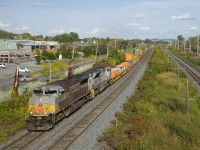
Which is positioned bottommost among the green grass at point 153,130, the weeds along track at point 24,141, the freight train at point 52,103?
the weeds along track at point 24,141

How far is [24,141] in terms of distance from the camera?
22250 mm

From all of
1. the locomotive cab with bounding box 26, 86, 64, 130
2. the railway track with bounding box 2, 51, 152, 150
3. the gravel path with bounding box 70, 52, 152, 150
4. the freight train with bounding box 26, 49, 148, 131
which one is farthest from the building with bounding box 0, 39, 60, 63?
the locomotive cab with bounding box 26, 86, 64, 130

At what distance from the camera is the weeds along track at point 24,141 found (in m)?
20.9

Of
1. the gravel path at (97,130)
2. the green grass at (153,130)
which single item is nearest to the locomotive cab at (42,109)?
the gravel path at (97,130)

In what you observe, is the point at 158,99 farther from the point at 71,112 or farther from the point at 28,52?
the point at 28,52

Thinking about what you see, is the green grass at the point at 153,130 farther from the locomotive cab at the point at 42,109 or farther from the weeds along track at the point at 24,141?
the weeds along track at the point at 24,141

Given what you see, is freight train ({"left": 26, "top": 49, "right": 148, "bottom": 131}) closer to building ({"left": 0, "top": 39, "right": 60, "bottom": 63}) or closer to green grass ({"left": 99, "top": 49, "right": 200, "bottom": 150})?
green grass ({"left": 99, "top": 49, "right": 200, "bottom": 150})

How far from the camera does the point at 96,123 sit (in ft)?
90.0

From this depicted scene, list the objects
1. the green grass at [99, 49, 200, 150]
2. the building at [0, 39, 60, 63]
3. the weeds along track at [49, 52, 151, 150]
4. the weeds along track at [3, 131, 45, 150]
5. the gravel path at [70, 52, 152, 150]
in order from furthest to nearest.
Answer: the building at [0, 39, 60, 63] → the weeds along track at [49, 52, 151, 150] → the gravel path at [70, 52, 152, 150] → the weeds along track at [3, 131, 45, 150] → the green grass at [99, 49, 200, 150]

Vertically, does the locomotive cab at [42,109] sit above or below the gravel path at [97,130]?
above

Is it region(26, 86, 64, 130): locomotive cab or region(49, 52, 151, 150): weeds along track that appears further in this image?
region(26, 86, 64, 130): locomotive cab

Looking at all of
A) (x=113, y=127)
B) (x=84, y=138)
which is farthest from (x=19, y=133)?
(x=113, y=127)

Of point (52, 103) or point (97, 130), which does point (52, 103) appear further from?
point (97, 130)

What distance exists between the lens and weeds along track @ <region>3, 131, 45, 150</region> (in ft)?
68.6
